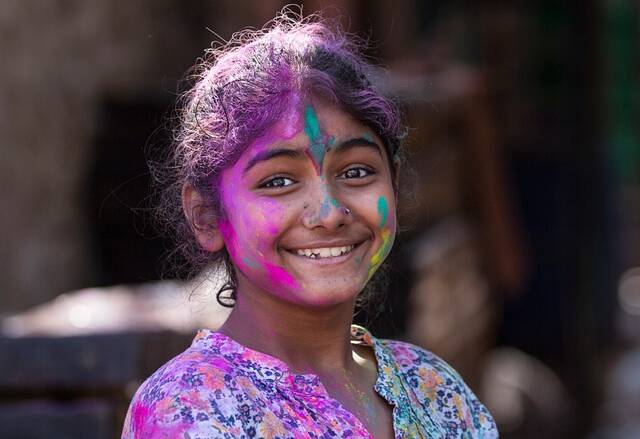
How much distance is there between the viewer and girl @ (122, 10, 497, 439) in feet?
6.38

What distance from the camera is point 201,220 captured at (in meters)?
2.13

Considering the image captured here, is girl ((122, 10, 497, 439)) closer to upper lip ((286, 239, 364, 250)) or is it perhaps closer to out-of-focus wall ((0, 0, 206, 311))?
upper lip ((286, 239, 364, 250))

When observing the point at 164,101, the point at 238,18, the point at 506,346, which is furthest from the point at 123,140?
the point at 506,346

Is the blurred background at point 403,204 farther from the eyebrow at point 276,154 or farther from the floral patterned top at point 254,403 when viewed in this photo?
the eyebrow at point 276,154

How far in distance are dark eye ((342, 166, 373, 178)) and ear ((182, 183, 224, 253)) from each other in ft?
0.84

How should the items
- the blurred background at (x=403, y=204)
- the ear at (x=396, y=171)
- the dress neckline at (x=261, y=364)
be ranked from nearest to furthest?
the dress neckline at (x=261, y=364), the ear at (x=396, y=171), the blurred background at (x=403, y=204)

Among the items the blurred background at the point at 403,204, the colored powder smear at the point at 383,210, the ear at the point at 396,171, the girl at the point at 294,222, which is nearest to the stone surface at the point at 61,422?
the blurred background at the point at 403,204

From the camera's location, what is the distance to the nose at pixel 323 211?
196cm

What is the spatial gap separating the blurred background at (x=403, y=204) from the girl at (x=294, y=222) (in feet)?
1.76

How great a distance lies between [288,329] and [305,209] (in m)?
0.24

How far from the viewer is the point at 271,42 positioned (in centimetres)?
210

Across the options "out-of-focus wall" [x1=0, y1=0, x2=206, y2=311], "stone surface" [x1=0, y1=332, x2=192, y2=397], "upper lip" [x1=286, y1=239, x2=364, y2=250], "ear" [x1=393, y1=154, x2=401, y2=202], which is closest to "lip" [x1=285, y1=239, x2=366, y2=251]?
"upper lip" [x1=286, y1=239, x2=364, y2=250]

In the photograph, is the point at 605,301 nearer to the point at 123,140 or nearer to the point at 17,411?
the point at 123,140

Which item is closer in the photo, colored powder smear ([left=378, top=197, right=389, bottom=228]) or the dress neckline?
the dress neckline
